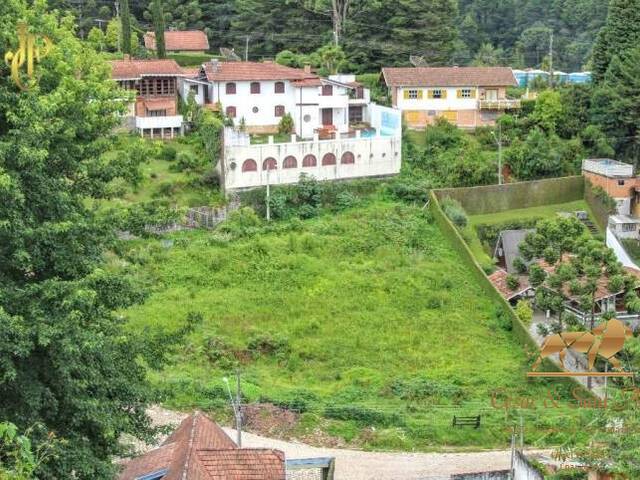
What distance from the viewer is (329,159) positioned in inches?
1603

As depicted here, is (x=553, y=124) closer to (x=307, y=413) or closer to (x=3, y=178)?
(x=307, y=413)

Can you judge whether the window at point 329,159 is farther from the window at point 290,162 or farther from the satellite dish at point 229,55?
the satellite dish at point 229,55

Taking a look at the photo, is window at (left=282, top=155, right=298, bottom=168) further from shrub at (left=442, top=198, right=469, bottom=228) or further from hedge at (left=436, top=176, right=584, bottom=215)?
shrub at (left=442, top=198, right=469, bottom=228)

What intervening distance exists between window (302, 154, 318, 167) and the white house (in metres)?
2.44

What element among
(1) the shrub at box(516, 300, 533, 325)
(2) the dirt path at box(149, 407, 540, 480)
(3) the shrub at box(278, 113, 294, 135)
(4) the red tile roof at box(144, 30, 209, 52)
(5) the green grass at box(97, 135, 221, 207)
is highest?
(4) the red tile roof at box(144, 30, 209, 52)

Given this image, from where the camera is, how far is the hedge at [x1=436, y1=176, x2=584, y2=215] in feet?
131

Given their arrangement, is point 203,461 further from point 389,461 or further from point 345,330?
point 345,330

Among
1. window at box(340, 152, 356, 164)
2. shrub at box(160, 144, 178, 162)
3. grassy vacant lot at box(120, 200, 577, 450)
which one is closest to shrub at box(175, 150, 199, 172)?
shrub at box(160, 144, 178, 162)

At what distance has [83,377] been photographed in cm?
1605

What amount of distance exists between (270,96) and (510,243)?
11.5m

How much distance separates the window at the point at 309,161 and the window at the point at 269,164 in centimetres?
116

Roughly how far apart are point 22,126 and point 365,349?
16.8 meters

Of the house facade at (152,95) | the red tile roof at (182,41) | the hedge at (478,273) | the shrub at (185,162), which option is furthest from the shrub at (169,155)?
the red tile roof at (182,41)

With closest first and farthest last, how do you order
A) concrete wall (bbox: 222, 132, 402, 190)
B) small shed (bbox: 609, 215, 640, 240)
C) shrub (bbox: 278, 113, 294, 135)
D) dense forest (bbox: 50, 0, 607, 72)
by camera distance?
concrete wall (bbox: 222, 132, 402, 190) → small shed (bbox: 609, 215, 640, 240) → shrub (bbox: 278, 113, 294, 135) → dense forest (bbox: 50, 0, 607, 72)
